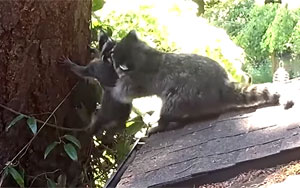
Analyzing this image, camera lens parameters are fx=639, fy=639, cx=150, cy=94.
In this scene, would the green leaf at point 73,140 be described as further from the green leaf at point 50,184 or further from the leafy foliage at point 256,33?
the leafy foliage at point 256,33

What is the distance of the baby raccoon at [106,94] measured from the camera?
265cm

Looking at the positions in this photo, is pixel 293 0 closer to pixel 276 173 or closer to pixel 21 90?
pixel 21 90

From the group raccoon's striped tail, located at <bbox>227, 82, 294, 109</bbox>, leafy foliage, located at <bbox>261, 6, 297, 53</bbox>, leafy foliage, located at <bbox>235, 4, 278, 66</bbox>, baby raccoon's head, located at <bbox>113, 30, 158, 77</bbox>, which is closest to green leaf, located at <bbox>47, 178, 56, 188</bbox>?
baby raccoon's head, located at <bbox>113, 30, 158, 77</bbox>

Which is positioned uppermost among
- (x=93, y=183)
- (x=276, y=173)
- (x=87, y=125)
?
(x=276, y=173)

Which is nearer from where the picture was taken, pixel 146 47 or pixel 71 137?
pixel 71 137

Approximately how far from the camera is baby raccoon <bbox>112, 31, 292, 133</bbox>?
2.44 meters

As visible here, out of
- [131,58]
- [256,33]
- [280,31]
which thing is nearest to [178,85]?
[131,58]

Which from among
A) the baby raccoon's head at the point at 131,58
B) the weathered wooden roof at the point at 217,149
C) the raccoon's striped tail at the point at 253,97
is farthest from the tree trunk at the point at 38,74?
the raccoon's striped tail at the point at 253,97

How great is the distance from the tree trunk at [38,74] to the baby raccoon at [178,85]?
214 millimetres

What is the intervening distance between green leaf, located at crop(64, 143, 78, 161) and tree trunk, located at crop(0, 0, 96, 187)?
0.08m

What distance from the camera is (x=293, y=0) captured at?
4.09m

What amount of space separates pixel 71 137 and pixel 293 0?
213 centimetres

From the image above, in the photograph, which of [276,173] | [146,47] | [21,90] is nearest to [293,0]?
[146,47]

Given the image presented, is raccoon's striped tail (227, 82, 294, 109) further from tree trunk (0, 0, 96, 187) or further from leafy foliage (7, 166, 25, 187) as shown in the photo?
leafy foliage (7, 166, 25, 187)
